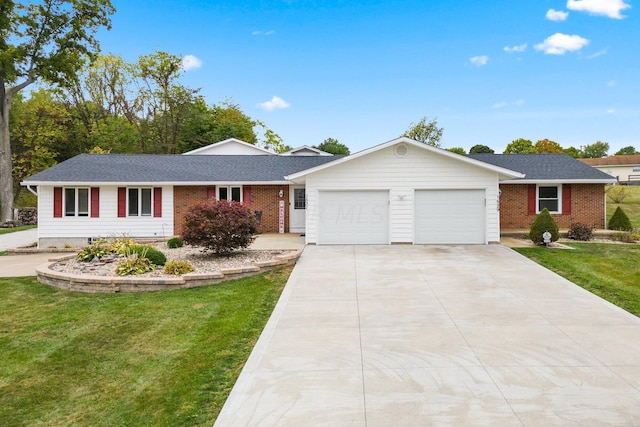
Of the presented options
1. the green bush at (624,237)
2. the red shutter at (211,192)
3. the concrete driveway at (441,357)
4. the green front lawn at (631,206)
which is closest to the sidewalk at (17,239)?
the red shutter at (211,192)

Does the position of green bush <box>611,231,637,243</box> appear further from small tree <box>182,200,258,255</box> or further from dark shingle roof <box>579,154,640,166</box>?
dark shingle roof <box>579,154,640,166</box>

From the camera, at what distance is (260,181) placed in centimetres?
1925

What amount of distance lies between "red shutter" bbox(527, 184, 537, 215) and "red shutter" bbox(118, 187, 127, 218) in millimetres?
18692

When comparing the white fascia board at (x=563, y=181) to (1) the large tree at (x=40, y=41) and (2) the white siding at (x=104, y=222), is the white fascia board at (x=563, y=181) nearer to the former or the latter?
(2) the white siding at (x=104, y=222)

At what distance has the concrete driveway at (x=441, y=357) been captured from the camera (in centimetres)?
443

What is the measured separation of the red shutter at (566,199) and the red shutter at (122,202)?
2023 centimetres

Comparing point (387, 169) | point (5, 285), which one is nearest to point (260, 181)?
point (387, 169)

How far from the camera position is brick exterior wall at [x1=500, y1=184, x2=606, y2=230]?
1903 cm

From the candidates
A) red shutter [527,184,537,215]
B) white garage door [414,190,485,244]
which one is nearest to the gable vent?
white garage door [414,190,485,244]

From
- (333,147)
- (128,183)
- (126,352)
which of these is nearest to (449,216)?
(126,352)

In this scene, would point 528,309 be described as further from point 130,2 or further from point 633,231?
point 130,2

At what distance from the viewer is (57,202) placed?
61.9 ft

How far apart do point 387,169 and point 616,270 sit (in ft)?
24.9

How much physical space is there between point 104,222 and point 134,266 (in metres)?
9.32
